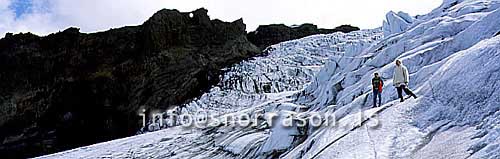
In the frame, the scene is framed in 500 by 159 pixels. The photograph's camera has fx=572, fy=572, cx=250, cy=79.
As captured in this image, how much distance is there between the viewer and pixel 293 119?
→ 19.3m

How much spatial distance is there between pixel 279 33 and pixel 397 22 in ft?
116

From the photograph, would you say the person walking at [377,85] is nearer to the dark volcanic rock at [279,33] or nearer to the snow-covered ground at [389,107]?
the snow-covered ground at [389,107]

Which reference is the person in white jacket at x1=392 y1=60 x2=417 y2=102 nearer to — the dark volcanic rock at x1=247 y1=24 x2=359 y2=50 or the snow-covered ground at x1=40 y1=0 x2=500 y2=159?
the snow-covered ground at x1=40 y1=0 x2=500 y2=159

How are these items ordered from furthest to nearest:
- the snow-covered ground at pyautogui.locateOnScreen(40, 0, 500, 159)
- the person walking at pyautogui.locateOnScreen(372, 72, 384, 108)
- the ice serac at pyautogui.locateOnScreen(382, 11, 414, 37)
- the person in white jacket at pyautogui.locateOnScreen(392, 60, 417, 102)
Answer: the ice serac at pyautogui.locateOnScreen(382, 11, 414, 37)
the person walking at pyautogui.locateOnScreen(372, 72, 384, 108)
the person in white jacket at pyautogui.locateOnScreen(392, 60, 417, 102)
the snow-covered ground at pyautogui.locateOnScreen(40, 0, 500, 159)

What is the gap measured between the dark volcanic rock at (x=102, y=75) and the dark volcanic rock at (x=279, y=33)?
29.9ft

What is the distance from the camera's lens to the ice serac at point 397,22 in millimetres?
32578

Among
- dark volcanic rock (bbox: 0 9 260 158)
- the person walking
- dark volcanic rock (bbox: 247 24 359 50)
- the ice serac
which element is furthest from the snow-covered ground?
dark volcanic rock (bbox: 247 24 359 50)

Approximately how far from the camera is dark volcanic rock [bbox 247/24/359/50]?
67.3 meters

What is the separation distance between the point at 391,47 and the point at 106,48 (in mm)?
36239

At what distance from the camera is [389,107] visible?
51.2 ft

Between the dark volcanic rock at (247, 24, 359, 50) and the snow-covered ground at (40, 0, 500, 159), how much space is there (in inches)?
949

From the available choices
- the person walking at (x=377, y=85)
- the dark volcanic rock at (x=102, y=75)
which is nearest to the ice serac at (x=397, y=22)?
the dark volcanic rock at (x=102, y=75)

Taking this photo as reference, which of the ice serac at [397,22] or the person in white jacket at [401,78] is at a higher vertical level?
the ice serac at [397,22]

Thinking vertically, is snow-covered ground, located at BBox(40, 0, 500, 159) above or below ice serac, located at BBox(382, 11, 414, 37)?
below
